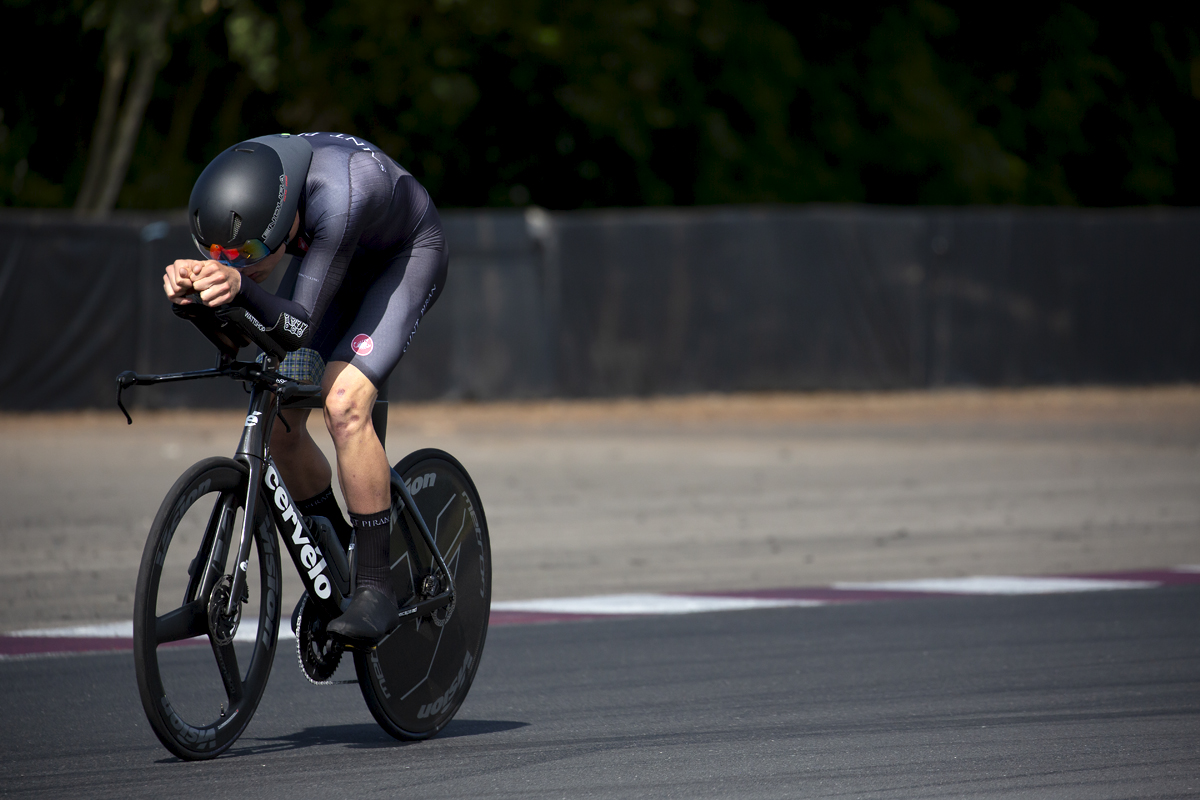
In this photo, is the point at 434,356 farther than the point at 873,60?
No

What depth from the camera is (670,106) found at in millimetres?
24062

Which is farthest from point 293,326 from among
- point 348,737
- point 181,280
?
point 348,737

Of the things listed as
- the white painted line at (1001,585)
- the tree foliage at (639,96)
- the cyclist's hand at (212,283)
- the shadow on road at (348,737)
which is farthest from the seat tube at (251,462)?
the tree foliage at (639,96)

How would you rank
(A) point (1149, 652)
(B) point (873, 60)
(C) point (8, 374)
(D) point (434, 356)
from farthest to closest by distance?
1. (B) point (873, 60)
2. (D) point (434, 356)
3. (C) point (8, 374)
4. (A) point (1149, 652)

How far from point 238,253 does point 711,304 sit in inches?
638

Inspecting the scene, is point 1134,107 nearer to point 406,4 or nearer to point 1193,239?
point 1193,239

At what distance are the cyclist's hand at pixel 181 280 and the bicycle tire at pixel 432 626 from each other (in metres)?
0.94

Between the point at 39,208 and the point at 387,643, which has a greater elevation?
the point at 387,643

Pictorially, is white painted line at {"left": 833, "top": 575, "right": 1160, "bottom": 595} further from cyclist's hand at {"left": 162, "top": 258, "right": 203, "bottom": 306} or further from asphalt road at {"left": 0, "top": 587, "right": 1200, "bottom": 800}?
cyclist's hand at {"left": 162, "top": 258, "right": 203, "bottom": 306}

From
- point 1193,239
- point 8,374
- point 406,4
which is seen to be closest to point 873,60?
point 1193,239

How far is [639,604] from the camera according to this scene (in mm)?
7848

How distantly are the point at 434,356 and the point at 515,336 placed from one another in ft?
3.20

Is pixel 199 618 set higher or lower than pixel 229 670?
higher

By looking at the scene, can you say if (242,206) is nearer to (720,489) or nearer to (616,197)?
(720,489)
